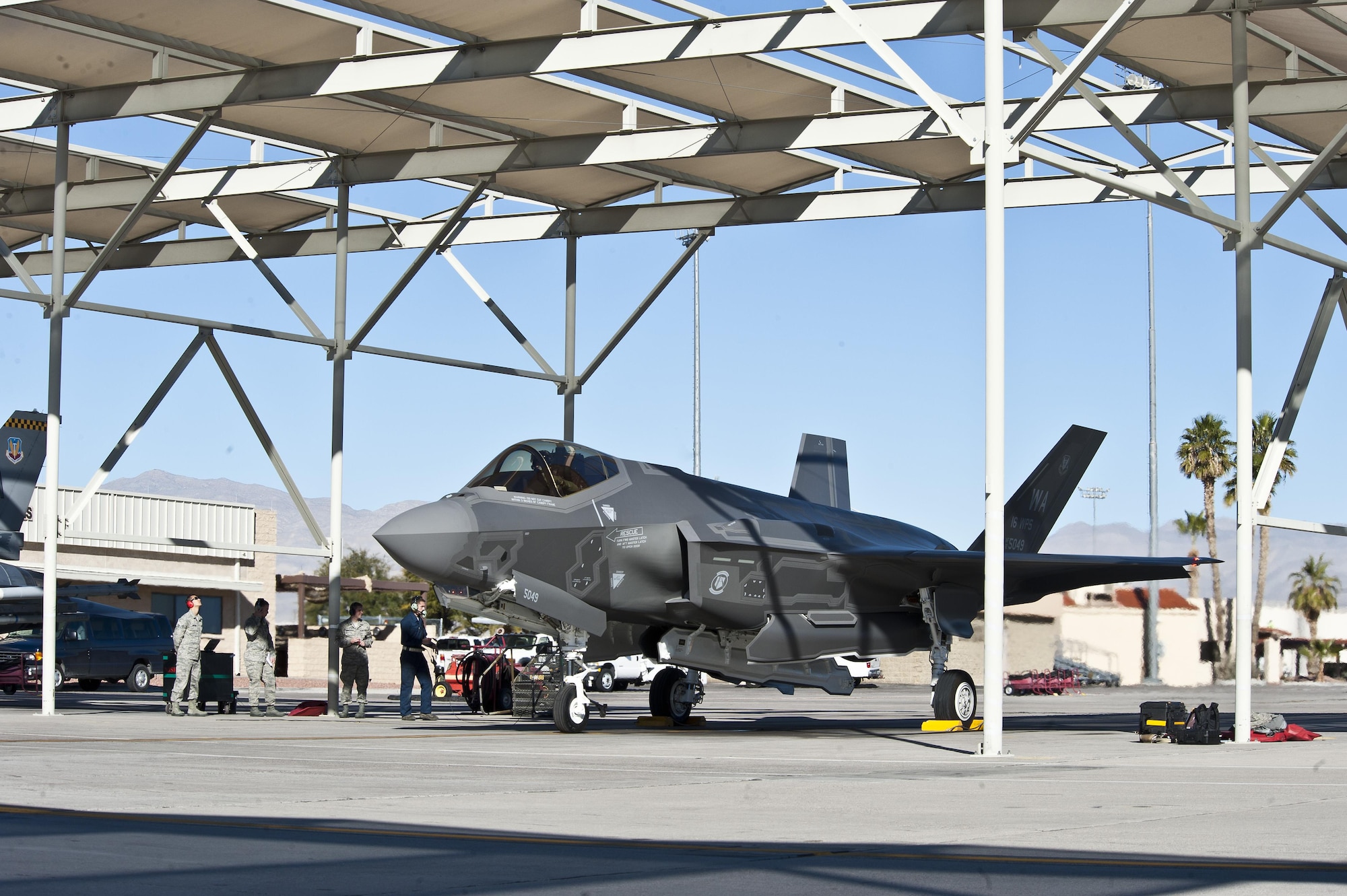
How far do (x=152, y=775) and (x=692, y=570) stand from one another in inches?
288

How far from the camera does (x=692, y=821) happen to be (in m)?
7.27

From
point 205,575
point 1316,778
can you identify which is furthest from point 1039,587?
point 205,575

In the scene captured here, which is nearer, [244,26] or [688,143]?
[244,26]

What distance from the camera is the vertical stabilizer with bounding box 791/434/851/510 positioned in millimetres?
22078

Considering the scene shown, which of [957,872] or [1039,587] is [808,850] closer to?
[957,872]

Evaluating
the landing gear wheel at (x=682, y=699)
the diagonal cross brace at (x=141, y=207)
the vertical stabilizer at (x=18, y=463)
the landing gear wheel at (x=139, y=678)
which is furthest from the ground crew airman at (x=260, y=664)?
the landing gear wheel at (x=139, y=678)

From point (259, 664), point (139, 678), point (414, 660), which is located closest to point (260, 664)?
point (259, 664)

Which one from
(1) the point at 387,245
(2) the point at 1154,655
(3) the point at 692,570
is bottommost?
(2) the point at 1154,655

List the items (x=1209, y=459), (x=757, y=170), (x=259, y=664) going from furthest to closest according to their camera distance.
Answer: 1. (x=1209, y=459)
2. (x=757, y=170)
3. (x=259, y=664)

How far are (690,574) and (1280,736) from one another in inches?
243

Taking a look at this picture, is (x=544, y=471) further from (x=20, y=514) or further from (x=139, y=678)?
(x=139, y=678)

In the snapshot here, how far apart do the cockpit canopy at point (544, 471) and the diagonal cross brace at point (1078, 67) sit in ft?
19.6

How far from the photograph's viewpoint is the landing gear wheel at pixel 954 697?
55.8 ft

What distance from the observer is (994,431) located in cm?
1166
